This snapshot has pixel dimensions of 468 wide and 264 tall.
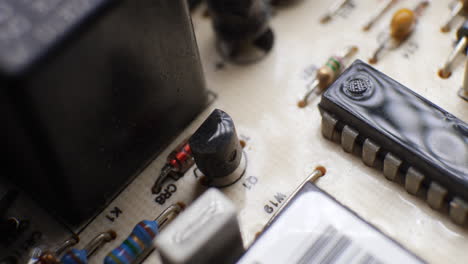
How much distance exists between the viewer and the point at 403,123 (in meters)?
1.16

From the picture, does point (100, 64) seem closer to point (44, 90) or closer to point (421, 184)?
point (44, 90)

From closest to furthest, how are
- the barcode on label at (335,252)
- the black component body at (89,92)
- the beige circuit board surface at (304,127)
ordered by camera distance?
the black component body at (89,92) → the barcode on label at (335,252) → the beige circuit board surface at (304,127)

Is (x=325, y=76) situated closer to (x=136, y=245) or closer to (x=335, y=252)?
(x=335, y=252)

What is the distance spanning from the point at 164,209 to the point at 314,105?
45 centimetres

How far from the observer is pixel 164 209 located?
121 cm

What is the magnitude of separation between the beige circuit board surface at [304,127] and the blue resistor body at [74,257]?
0.05 meters

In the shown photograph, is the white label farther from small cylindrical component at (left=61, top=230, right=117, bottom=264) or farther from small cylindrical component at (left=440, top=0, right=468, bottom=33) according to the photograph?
small cylindrical component at (left=440, top=0, right=468, bottom=33)

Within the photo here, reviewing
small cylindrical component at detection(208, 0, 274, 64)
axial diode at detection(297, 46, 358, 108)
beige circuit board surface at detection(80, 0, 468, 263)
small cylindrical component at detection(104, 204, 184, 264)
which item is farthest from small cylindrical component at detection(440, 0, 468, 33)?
small cylindrical component at detection(104, 204, 184, 264)

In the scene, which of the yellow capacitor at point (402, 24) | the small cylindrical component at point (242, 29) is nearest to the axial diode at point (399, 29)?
the yellow capacitor at point (402, 24)

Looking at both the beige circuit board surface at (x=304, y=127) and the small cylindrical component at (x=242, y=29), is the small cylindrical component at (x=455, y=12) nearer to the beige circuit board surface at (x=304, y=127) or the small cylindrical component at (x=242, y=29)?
the beige circuit board surface at (x=304, y=127)

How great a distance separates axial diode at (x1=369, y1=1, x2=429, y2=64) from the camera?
138 centimetres

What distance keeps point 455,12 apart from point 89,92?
986mm

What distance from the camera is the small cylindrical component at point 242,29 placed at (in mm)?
1337

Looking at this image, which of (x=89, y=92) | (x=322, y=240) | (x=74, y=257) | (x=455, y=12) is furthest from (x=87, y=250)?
(x=455, y=12)
